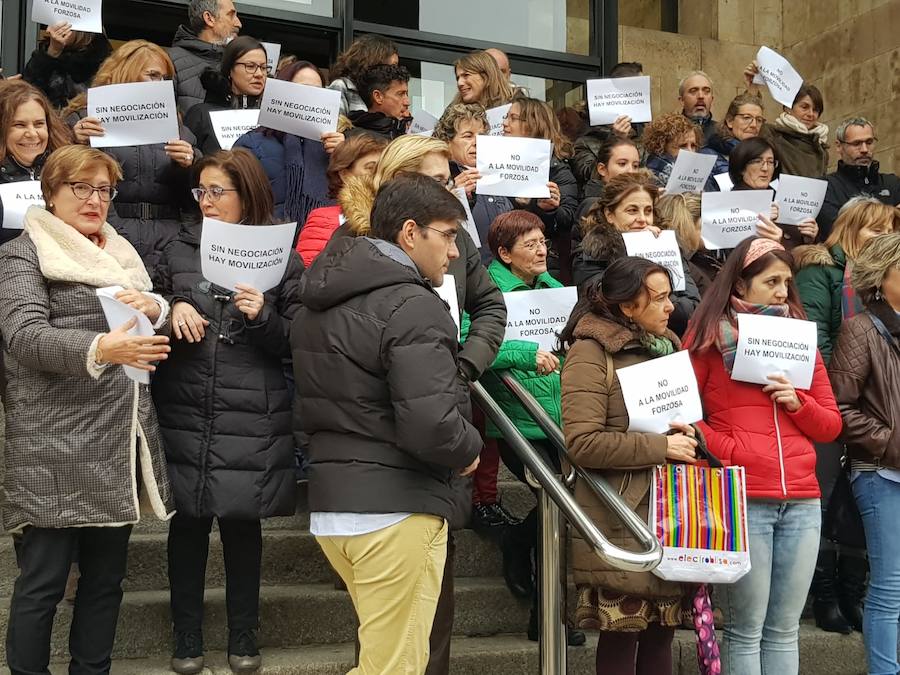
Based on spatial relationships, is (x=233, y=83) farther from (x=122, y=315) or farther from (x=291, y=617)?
(x=291, y=617)

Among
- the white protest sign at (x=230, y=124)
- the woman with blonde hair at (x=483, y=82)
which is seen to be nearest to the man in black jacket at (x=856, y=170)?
the woman with blonde hair at (x=483, y=82)

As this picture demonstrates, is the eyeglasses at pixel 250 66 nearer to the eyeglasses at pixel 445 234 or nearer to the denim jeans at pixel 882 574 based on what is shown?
the eyeglasses at pixel 445 234

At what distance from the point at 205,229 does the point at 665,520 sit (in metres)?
1.94

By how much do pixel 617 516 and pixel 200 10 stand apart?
4.43 metres

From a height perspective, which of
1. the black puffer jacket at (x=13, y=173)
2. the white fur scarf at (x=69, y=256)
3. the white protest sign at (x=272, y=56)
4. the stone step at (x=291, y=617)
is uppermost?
the white protest sign at (x=272, y=56)

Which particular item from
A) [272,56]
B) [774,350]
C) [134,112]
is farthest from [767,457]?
[272,56]

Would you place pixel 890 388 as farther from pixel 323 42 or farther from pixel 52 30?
pixel 323 42

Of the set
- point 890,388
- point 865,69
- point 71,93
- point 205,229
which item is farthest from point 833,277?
point 865,69

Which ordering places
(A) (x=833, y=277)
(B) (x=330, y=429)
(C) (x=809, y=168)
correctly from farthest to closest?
(C) (x=809, y=168), (A) (x=833, y=277), (B) (x=330, y=429)

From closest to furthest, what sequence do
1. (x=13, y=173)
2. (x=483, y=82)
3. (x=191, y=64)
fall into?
(x=13, y=173) → (x=191, y=64) → (x=483, y=82)

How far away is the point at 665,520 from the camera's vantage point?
407 centimetres

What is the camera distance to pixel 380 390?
11.2 feet

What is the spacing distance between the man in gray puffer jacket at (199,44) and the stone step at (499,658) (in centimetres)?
329

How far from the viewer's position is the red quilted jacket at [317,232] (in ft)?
17.0
